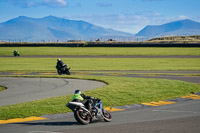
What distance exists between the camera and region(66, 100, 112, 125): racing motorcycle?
12.8 metres

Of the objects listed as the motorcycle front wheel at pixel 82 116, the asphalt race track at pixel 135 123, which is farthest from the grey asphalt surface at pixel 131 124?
the motorcycle front wheel at pixel 82 116

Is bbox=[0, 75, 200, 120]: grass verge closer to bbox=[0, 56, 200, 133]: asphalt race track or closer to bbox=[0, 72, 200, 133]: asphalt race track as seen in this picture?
bbox=[0, 56, 200, 133]: asphalt race track

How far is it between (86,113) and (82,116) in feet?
0.58

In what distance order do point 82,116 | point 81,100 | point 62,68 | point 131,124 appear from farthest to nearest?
point 62,68
point 81,100
point 131,124
point 82,116

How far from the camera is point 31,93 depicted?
72.3 ft

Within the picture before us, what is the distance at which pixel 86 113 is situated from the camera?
12984mm

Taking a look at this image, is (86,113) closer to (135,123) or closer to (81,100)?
(81,100)

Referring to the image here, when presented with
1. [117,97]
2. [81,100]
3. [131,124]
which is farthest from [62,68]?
[131,124]

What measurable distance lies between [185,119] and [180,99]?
6.16 metres

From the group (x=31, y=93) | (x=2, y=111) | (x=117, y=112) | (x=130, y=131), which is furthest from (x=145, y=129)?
(x=31, y=93)

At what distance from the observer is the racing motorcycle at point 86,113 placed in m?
12.8

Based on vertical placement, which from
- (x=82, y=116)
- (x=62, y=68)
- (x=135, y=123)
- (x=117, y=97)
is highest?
(x=82, y=116)

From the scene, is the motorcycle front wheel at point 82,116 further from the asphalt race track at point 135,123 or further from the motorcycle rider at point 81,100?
the motorcycle rider at point 81,100

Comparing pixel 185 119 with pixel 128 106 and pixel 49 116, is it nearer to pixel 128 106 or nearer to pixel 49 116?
pixel 128 106
